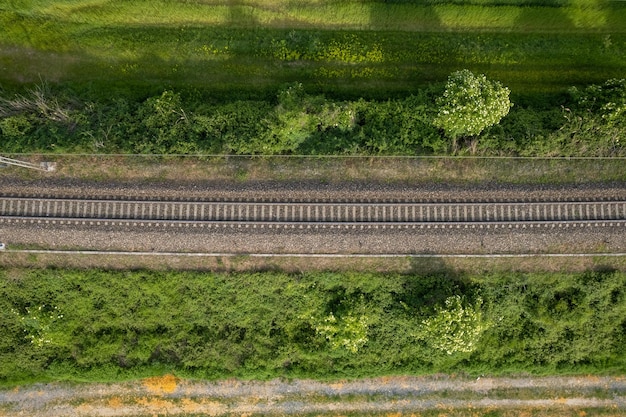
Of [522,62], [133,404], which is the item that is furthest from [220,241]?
[522,62]

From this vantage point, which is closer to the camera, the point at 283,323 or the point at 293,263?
the point at 293,263

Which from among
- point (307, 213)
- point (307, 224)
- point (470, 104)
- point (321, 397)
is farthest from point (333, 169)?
point (321, 397)

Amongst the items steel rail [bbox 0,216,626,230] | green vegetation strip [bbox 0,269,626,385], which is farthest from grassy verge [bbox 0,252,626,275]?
steel rail [bbox 0,216,626,230]

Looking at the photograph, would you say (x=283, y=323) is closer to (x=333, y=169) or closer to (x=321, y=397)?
(x=321, y=397)

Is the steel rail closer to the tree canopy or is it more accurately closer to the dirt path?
the tree canopy

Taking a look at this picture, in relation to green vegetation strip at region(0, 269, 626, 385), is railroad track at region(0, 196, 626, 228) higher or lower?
higher
